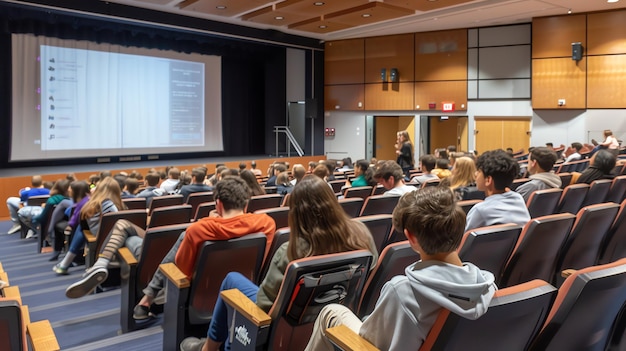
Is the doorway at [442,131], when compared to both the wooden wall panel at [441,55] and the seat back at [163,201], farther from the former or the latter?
the seat back at [163,201]

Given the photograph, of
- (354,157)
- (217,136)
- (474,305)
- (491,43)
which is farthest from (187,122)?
(474,305)

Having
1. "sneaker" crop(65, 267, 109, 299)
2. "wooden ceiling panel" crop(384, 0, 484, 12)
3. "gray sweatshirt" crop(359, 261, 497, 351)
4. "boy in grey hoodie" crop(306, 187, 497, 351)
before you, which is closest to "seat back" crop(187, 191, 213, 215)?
"sneaker" crop(65, 267, 109, 299)

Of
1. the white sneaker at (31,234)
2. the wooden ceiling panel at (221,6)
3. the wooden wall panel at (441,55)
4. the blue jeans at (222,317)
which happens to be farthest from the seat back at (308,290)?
the wooden wall panel at (441,55)

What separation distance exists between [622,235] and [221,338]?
2.60 m

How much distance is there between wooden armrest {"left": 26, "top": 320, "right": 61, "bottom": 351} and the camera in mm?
1845

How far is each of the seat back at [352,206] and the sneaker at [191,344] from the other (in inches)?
72.7

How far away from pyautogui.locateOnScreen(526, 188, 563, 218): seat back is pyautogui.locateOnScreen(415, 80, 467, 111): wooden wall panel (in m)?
11.2

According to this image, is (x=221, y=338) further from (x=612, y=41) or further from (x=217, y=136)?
(x=217, y=136)

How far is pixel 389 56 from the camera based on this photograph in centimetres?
1595

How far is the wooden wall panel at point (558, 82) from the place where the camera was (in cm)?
1287

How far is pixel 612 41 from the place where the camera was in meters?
12.4

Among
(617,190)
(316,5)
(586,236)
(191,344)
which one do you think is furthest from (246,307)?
(316,5)

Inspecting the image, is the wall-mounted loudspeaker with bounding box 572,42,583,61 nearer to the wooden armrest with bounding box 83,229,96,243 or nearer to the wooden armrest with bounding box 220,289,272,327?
the wooden armrest with bounding box 83,229,96,243

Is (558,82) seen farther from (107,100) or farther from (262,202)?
(107,100)
